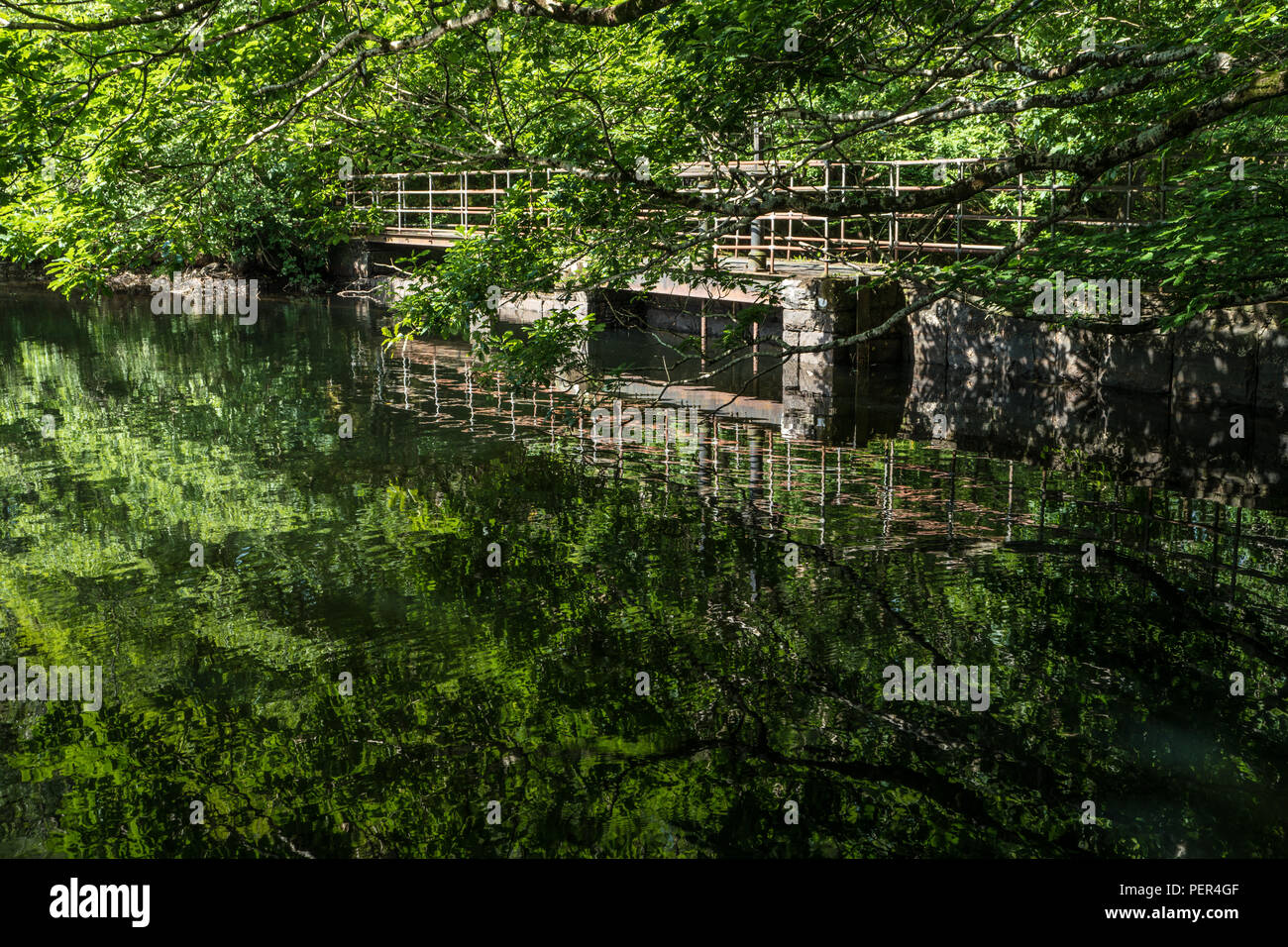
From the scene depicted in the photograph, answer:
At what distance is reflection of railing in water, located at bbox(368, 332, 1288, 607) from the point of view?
32.3 feet

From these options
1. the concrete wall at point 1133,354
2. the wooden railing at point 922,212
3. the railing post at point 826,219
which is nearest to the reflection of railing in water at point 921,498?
the concrete wall at point 1133,354

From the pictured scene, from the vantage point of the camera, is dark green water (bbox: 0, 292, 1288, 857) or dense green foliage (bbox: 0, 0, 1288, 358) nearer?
dark green water (bbox: 0, 292, 1288, 857)

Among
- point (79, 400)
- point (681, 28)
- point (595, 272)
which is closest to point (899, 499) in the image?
point (595, 272)

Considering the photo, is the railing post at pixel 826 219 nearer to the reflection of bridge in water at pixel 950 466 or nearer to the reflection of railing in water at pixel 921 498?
the reflection of bridge in water at pixel 950 466

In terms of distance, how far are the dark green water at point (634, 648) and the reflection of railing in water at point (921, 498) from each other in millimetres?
59

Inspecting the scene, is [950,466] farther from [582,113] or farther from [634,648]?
[634,648]

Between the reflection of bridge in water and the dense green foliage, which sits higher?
the dense green foliage

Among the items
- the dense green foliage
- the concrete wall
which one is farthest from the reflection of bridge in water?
the dense green foliage

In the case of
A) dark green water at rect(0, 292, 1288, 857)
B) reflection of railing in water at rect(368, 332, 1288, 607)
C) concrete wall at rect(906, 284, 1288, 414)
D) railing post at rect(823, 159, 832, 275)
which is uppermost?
railing post at rect(823, 159, 832, 275)

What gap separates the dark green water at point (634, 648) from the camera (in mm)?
5766

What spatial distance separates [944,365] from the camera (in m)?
18.8

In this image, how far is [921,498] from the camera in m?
11.4

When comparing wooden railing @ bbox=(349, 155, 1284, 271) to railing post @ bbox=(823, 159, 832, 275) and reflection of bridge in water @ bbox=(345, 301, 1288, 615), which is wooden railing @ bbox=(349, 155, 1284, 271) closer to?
railing post @ bbox=(823, 159, 832, 275)

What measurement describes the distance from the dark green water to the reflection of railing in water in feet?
0.19
